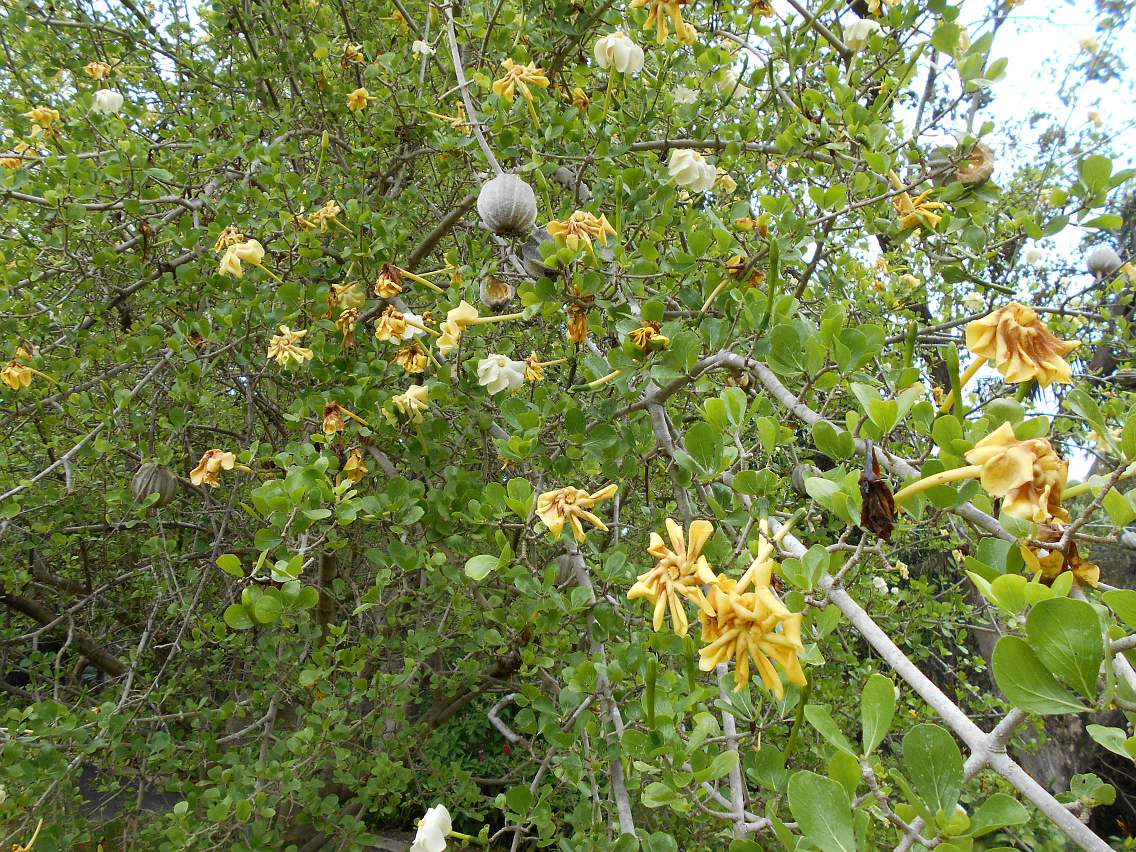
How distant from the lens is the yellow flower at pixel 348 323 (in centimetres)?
156

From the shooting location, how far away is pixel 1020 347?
59 cm

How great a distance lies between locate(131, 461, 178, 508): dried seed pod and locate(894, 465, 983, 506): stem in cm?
168

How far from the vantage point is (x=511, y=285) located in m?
1.55

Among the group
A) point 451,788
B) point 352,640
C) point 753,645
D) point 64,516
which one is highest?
point 64,516

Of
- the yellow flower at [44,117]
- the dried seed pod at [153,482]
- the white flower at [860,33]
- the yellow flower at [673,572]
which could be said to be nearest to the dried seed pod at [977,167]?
the white flower at [860,33]

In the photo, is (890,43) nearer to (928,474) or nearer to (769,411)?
(769,411)

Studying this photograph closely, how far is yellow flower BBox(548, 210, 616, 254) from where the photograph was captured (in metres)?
1.08

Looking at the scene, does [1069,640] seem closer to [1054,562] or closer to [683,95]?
[1054,562]

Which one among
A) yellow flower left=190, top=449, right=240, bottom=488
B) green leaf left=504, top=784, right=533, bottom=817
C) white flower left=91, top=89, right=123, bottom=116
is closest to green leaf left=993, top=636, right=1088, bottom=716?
green leaf left=504, top=784, right=533, bottom=817

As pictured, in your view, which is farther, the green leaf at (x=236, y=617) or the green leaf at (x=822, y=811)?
the green leaf at (x=236, y=617)

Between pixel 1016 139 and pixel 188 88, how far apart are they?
6797 millimetres

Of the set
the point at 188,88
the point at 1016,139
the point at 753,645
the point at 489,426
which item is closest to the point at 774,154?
the point at 489,426

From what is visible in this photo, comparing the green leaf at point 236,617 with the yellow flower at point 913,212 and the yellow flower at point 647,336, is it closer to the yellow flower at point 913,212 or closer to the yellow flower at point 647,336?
the yellow flower at point 647,336

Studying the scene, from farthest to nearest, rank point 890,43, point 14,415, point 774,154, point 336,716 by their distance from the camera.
A: point 14,415
point 774,154
point 336,716
point 890,43
